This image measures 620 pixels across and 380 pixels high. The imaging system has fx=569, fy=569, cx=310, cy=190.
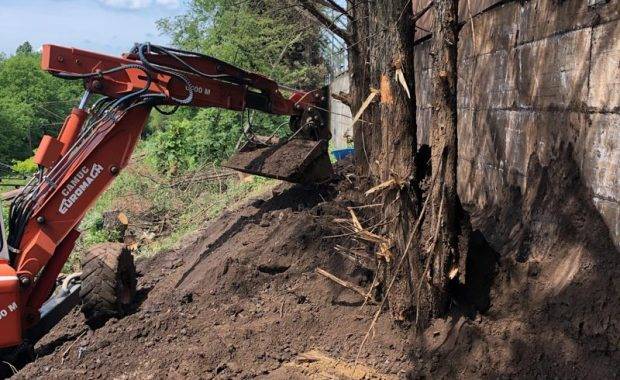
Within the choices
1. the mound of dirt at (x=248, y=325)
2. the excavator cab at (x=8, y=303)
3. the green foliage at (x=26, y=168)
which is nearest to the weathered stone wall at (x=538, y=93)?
the mound of dirt at (x=248, y=325)

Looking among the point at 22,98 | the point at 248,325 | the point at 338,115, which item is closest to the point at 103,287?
the point at 248,325

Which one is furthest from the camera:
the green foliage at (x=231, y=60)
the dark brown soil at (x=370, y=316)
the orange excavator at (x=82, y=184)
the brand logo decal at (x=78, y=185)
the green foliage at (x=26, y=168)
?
the green foliage at (x=231, y=60)

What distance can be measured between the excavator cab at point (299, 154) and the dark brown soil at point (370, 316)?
1216mm

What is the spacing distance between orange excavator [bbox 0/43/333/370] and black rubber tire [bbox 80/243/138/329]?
1cm

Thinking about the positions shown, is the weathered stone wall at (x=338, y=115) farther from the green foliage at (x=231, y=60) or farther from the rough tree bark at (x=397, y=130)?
the rough tree bark at (x=397, y=130)

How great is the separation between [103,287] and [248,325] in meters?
1.89

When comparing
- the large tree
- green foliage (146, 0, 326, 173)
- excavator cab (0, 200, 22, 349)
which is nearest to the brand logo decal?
excavator cab (0, 200, 22, 349)

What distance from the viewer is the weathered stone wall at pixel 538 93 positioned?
3381mm

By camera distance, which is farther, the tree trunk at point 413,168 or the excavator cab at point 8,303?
the excavator cab at point 8,303

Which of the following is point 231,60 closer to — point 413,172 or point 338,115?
point 338,115

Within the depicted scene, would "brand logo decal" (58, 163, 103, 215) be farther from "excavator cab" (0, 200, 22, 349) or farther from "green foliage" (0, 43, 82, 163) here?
"green foliage" (0, 43, 82, 163)

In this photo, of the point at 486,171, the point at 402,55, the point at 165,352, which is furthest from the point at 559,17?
the point at 165,352

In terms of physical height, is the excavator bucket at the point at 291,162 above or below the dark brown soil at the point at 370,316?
above

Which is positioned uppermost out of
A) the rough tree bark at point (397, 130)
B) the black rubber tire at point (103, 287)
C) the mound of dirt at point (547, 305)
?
the rough tree bark at point (397, 130)
